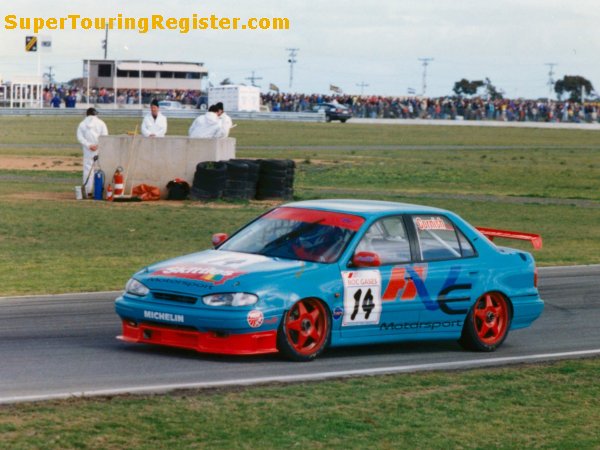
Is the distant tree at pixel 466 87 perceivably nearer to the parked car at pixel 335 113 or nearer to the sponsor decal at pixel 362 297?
the parked car at pixel 335 113

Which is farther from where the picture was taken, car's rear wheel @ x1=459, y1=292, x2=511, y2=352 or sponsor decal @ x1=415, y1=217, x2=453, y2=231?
car's rear wheel @ x1=459, y1=292, x2=511, y2=352

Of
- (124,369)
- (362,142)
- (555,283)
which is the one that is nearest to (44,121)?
(362,142)

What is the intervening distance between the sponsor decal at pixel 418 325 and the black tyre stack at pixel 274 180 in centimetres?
1565

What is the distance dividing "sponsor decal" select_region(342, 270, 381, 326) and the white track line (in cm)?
50

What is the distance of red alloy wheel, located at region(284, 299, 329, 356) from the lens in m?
9.87

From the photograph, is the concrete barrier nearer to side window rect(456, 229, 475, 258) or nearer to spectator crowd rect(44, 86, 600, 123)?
side window rect(456, 229, 475, 258)

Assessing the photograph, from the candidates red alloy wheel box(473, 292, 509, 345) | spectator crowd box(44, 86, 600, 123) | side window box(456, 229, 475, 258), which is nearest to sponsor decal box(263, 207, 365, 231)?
side window box(456, 229, 475, 258)

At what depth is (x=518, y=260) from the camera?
37.4 ft

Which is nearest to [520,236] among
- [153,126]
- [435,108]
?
[153,126]

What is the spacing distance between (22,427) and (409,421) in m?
2.27

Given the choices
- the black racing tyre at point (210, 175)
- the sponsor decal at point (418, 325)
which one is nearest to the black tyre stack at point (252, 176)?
the black racing tyre at point (210, 175)

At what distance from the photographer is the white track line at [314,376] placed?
8219mm

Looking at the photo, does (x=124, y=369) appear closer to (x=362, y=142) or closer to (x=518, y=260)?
(x=518, y=260)

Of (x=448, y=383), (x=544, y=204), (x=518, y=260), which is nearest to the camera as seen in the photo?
(x=448, y=383)
